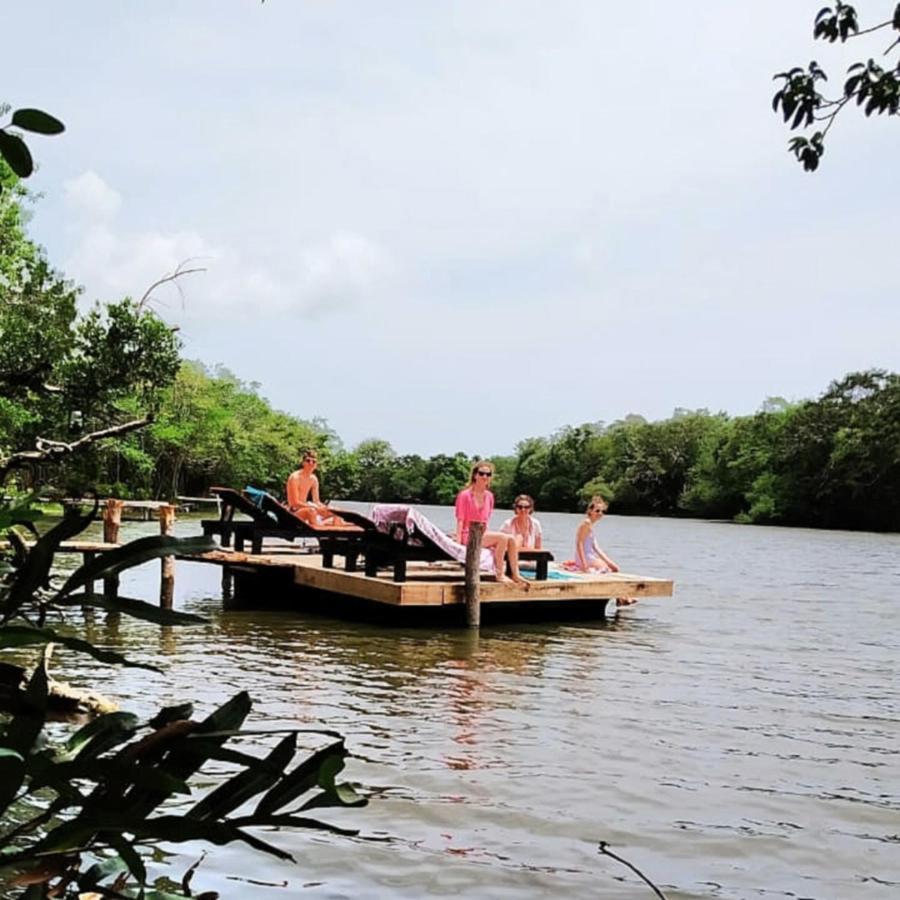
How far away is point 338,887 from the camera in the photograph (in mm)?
4875

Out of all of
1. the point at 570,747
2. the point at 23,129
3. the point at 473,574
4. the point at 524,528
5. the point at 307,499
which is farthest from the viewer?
the point at 307,499

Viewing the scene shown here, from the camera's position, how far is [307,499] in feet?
54.0

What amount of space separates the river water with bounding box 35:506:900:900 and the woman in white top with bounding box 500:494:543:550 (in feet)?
3.64

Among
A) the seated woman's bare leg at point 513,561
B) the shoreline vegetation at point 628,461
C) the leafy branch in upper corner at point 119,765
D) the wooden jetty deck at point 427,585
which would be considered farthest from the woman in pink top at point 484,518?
the shoreline vegetation at point 628,461

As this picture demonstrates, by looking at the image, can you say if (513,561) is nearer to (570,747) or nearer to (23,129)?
(570,747)

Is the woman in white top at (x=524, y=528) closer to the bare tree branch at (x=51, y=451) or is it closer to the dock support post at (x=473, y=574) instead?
the dock support post at (x=473, y=574)

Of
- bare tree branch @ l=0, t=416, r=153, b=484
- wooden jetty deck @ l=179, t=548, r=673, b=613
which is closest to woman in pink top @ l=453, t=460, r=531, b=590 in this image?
wooden jetty deck @ l=179, t=548, r=673, b=613

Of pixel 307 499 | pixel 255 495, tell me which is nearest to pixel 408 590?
pixel 255 495

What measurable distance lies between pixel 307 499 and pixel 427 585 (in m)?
4.24

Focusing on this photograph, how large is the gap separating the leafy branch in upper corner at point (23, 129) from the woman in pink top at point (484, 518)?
11.9 meters

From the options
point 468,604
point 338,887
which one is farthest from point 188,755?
point 468,604

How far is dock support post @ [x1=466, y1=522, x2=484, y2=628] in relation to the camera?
1261 cm

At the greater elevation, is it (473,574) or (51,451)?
(51,451)

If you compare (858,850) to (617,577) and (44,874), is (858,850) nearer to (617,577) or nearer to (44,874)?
(44,874)
